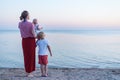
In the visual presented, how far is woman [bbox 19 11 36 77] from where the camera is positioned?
32.1 ft

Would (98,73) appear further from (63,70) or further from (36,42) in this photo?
(36,42)

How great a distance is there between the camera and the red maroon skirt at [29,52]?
9.91m

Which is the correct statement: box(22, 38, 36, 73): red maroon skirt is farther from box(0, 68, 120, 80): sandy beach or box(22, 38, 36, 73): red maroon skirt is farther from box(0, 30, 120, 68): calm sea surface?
box(0, 30, 120, 68): calm sea surface

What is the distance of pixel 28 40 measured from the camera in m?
9.89

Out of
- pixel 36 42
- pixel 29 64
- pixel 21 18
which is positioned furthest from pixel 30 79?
pixel 21 18

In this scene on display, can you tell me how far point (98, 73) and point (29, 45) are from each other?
2.69 meters

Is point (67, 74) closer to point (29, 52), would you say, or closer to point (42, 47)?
point (42, 47)

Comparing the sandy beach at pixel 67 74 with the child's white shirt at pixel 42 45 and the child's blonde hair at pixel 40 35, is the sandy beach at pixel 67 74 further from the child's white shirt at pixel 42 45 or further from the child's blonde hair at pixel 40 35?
the child's blonde hair at pixel 40 35

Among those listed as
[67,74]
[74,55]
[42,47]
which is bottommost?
[74,55]

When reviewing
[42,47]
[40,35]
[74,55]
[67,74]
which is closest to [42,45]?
[42,47]

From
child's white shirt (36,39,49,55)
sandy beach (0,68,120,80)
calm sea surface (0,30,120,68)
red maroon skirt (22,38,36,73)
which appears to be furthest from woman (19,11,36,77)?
calm sea surface (0,30,120,68)

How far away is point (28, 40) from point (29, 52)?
41 cm

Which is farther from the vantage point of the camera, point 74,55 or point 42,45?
point 74,55

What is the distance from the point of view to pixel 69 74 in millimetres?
10688
